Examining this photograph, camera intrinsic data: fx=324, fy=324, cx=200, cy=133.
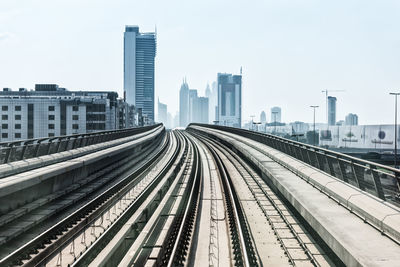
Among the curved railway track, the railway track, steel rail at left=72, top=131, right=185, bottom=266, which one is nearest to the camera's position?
steel rail at left=72, top=131, right=185, bottom=266

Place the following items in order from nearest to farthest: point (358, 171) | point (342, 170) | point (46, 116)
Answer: point (358, 171)
point (342, 170)
point (46, 116)

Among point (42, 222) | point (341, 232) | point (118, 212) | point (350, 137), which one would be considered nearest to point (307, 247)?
point (341, 232)

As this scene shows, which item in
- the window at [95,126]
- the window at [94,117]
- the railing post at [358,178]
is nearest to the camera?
the railing post at [358,178]

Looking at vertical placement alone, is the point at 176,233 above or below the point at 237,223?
below

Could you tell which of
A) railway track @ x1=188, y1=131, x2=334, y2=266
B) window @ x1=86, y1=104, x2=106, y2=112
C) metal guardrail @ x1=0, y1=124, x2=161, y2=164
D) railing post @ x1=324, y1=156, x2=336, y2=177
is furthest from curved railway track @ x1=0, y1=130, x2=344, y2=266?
window @ x1=86, y1=104, x2=106, y2=112

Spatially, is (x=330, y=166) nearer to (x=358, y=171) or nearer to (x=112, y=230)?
(x=358, y=171)

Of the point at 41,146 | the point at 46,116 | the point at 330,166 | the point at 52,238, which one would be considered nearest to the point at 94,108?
the point at 46,116

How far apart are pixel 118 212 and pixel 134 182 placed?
22.2ft

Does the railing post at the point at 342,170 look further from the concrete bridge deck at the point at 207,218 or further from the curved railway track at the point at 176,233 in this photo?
the curved railway track at the point at 176,233

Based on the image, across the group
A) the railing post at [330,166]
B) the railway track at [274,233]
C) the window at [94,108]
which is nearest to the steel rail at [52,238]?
the railway track at [274,233]

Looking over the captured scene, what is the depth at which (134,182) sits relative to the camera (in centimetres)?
2173

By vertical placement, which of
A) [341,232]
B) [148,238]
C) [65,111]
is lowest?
[148,238]

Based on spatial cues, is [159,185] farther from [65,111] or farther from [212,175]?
[65,111]

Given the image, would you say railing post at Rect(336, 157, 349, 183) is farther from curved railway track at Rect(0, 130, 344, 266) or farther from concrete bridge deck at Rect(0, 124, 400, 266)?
curved railway track at Rect(0, 130, 344, 266)
